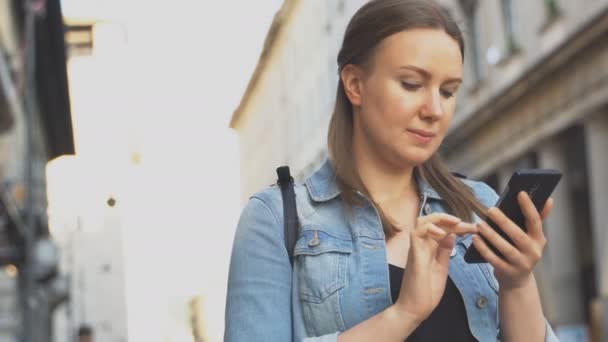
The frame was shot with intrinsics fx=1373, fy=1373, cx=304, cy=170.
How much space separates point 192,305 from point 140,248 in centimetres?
90

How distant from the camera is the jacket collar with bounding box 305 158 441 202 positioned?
287 cm

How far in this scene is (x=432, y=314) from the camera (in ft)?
8.96

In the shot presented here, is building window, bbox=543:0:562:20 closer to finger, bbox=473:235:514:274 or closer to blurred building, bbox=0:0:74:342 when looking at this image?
blurred building, bbox=0:0:74:342

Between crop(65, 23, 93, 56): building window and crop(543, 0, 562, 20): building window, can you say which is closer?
crop(543, 0, 562, 20): building window

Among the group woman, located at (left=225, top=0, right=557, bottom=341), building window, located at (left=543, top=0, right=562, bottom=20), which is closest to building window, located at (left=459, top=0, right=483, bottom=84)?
building window, located at (left=543, top=0, right=562, bottom=20)

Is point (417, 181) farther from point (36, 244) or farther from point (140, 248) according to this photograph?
point (36, 244)

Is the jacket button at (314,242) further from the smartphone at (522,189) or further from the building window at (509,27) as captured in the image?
the building window at (509,27)

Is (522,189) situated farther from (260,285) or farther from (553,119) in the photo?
(553,119)

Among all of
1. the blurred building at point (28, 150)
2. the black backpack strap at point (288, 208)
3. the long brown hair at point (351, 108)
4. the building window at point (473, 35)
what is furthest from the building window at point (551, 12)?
the black backpack strap at point (288, 208)

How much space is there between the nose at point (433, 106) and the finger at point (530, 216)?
244 mm

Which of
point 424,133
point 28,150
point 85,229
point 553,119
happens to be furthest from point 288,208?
point 553,119

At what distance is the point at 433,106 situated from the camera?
272 cm

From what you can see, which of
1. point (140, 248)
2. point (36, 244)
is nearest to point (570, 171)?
point (36, 244)

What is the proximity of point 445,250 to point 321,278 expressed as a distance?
0.91 feet
